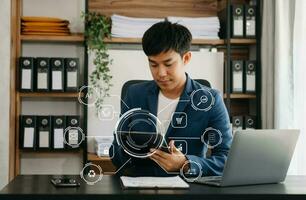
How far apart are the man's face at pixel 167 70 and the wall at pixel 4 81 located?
1.66m

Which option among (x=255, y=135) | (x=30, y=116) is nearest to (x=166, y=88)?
(x=255, y=135)

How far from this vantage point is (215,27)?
3941mm

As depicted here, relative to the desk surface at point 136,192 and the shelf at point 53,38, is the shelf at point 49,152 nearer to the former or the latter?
the shelf at point 53,38

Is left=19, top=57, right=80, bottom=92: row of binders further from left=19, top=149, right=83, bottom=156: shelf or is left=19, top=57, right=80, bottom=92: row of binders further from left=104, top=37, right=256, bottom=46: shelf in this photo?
left=19, top=149, right=83, bottom=156: shelf

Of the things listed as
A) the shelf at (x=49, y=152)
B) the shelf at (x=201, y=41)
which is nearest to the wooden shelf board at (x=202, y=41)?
the shelf at (x=201, y=41)

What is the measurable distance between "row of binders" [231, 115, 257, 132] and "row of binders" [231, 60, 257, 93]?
0.61 feet

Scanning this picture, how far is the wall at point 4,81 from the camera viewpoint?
364 centimetres

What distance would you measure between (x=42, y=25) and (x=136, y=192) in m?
2.28

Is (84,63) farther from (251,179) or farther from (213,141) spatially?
(251,179)

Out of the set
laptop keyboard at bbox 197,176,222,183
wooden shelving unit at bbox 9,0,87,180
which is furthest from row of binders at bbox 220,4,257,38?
laptop keyboard at bbox 197,176,222,183

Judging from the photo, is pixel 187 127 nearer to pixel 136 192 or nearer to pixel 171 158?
pixel 171 158

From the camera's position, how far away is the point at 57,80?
146 inches

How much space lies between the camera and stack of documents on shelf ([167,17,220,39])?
390cm

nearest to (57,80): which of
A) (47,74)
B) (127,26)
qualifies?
(47,74)
